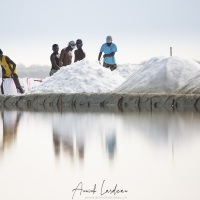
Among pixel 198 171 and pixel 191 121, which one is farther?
pixel 191 121

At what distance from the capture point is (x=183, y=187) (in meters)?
3.41

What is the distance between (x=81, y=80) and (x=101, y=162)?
11.0 m

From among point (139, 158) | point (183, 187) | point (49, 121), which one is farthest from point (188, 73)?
point (183, 187)

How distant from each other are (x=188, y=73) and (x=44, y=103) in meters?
2.64

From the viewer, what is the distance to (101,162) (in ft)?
14.4

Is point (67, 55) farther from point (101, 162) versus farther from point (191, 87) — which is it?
point (101, 162)

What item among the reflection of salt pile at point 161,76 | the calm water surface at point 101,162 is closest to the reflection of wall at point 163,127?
the calm water surface at point 101,162

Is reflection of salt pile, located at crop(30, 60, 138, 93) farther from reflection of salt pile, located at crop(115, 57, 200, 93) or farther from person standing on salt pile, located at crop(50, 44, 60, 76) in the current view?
reflection of salt pile, located at crop(115, 57, 200, 93)

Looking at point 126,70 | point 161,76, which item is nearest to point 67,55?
point 161,76

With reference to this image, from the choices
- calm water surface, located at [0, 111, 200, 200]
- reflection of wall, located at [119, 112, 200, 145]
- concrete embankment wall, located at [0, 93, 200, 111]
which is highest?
concrete embankment wall, located at [0, 93, 200, 111]

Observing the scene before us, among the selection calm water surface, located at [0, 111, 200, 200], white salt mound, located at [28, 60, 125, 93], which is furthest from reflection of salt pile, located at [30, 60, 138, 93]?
calm water surface, located at [0, 111, 200, 200]

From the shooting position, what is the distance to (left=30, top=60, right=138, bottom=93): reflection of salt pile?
49.5ft

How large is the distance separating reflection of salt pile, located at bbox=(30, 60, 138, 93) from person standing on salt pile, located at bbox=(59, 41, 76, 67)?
1.33 feet

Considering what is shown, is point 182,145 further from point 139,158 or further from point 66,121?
point 66,121
